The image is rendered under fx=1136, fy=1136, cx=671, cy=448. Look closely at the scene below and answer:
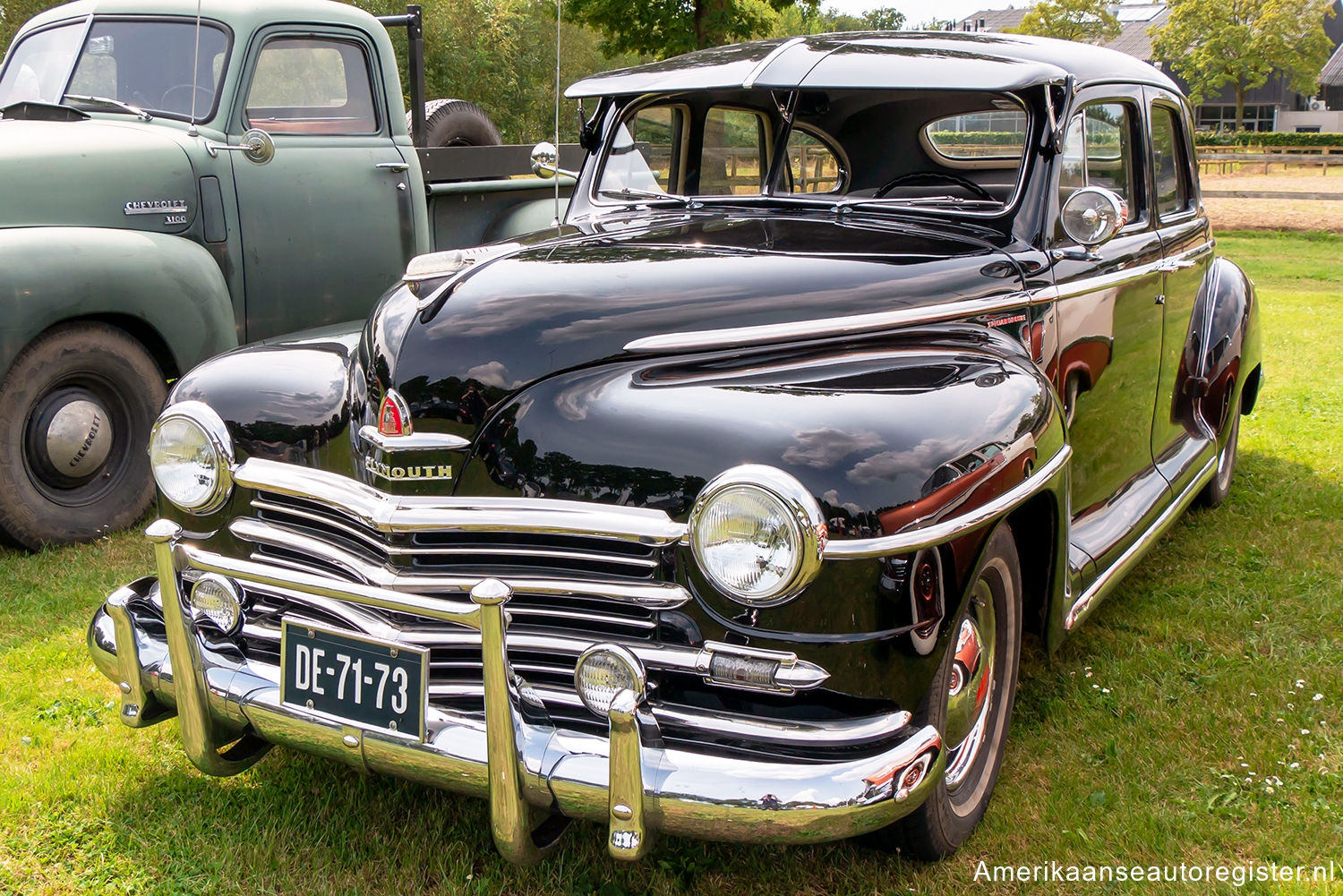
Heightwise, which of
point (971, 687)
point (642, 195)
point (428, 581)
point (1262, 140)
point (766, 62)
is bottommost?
point (1262, 140)

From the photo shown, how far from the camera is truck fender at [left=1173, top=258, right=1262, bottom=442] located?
4.23m

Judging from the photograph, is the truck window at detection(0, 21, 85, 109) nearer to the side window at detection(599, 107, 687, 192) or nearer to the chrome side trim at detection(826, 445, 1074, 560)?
the side window at detection(599, 107, 687, 192)

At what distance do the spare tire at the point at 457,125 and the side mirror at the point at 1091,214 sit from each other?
4.89 metres

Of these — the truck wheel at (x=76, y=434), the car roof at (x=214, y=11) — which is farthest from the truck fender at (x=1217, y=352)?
the truck wheel at (x=76, y=434)

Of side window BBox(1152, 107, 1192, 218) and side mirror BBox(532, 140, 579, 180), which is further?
side mirror BBox(532, 140, 579, 180)

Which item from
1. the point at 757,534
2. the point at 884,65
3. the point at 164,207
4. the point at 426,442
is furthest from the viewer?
the point at 164,207

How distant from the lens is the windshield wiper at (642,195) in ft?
11.7

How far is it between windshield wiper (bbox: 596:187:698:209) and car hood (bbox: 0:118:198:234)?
6.91 feet

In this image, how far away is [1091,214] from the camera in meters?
2.96

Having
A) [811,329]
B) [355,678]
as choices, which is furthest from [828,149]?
[355,678]

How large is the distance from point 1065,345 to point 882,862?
149 centimetres

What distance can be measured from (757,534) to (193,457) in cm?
140

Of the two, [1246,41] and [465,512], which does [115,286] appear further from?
[1246,41]

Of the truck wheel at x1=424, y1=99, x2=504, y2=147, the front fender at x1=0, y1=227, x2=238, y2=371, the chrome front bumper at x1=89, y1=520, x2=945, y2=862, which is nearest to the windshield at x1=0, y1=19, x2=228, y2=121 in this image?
the front fender at x1=0, y1=227, x2=238, y2=371
